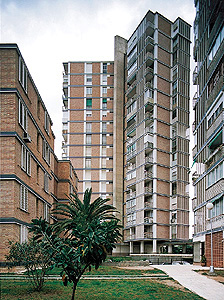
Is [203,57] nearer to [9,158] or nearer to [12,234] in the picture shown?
[9,158]

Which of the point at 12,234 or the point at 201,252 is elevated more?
the point at 12,234

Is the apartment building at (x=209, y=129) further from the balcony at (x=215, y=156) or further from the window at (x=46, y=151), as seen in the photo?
the window at (x=46, y=151)

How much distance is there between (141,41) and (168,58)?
5097 mm

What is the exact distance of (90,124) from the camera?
3098 inches

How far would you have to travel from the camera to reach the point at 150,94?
61625 millimetres

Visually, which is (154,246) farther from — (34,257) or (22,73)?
(34,257)

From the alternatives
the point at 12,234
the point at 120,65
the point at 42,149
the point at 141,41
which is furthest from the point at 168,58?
the point at 12,234

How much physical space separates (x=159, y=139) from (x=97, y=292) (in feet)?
152

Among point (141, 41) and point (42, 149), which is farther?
point (141, 41)

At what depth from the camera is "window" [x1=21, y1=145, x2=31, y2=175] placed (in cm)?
2912

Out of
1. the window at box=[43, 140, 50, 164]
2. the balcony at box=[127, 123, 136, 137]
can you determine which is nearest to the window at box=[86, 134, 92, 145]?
the balcony at box=[127, 123, 136, 137]

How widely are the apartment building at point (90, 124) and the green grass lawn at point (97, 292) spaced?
58162mm

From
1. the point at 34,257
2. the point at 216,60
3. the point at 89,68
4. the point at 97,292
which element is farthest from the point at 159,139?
the point at 34,257

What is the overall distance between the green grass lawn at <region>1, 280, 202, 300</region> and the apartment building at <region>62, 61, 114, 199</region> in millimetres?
58162
